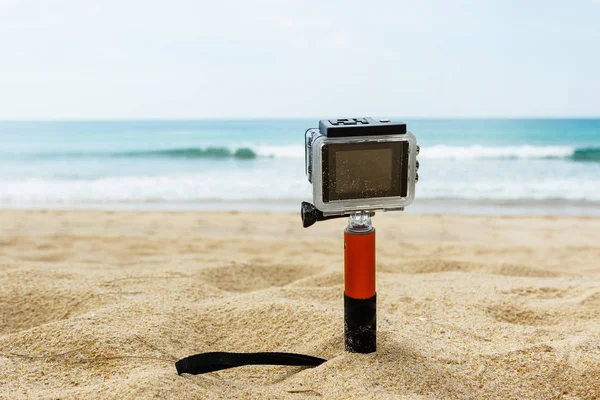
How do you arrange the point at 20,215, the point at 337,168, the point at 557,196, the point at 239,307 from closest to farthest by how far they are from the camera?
the point at 337,168 < the point at 239,307 < the point at 20,215 < the point at 557,196

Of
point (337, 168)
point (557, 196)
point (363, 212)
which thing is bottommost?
point (557, 196)

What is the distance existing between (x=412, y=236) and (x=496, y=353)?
425 cm

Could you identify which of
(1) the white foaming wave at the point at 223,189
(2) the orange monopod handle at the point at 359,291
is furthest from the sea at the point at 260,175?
(2) the orange monopod handle at the point at 359,291

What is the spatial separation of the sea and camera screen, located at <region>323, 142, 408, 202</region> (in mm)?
6666

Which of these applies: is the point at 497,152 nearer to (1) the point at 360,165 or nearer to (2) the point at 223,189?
(2) the point at 223,189

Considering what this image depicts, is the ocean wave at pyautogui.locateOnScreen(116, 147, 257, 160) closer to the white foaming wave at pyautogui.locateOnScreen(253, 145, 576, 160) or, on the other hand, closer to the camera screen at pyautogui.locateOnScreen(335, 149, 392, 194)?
the white foaming wave at pyautogui.locateOnScreen(253, 145, 576, 160)

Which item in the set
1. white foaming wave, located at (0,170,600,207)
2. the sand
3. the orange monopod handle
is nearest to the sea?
white foaming wave, located at (0,170,600,207)

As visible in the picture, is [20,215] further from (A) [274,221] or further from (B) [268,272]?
(B) [268,272]

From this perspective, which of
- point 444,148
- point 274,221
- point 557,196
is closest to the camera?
point 274,221

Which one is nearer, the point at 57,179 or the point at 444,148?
the point at 57,179

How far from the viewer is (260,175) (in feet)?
43.5

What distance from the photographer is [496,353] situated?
8.12ft

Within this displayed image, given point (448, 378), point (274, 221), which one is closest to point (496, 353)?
point (448, 378)

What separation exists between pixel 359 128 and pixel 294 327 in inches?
49.8
